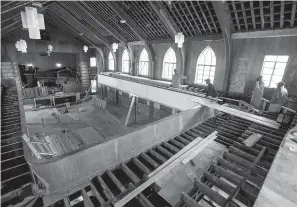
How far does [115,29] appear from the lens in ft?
47.5

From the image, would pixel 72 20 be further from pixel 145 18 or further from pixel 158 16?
pixel 158 16

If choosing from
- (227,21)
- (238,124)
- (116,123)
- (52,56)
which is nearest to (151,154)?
(238,124)

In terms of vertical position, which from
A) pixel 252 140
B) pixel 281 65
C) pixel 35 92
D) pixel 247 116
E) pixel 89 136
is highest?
pixel 281 65

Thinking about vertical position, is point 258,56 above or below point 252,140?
above

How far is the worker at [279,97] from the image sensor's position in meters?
6.04

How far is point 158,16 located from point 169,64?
3.93m

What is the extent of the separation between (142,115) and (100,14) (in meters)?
9.48

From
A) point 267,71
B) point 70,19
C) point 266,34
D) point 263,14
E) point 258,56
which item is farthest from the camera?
point 70,19

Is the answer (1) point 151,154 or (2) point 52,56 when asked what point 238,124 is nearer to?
(1) point 151,154

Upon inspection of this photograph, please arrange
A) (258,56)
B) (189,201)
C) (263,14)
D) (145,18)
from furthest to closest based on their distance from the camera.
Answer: (145,18)
(258,56)
(263,14)
(189,201)

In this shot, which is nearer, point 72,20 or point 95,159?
point 95,159

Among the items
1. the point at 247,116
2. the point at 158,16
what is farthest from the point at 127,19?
the point at 247,116

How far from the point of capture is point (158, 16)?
978cm

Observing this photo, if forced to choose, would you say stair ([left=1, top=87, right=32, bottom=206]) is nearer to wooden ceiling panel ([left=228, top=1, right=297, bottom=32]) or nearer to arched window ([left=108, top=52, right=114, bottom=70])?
wooden ceiling panel ([left=228, top=1, right=297, bottom=32])
